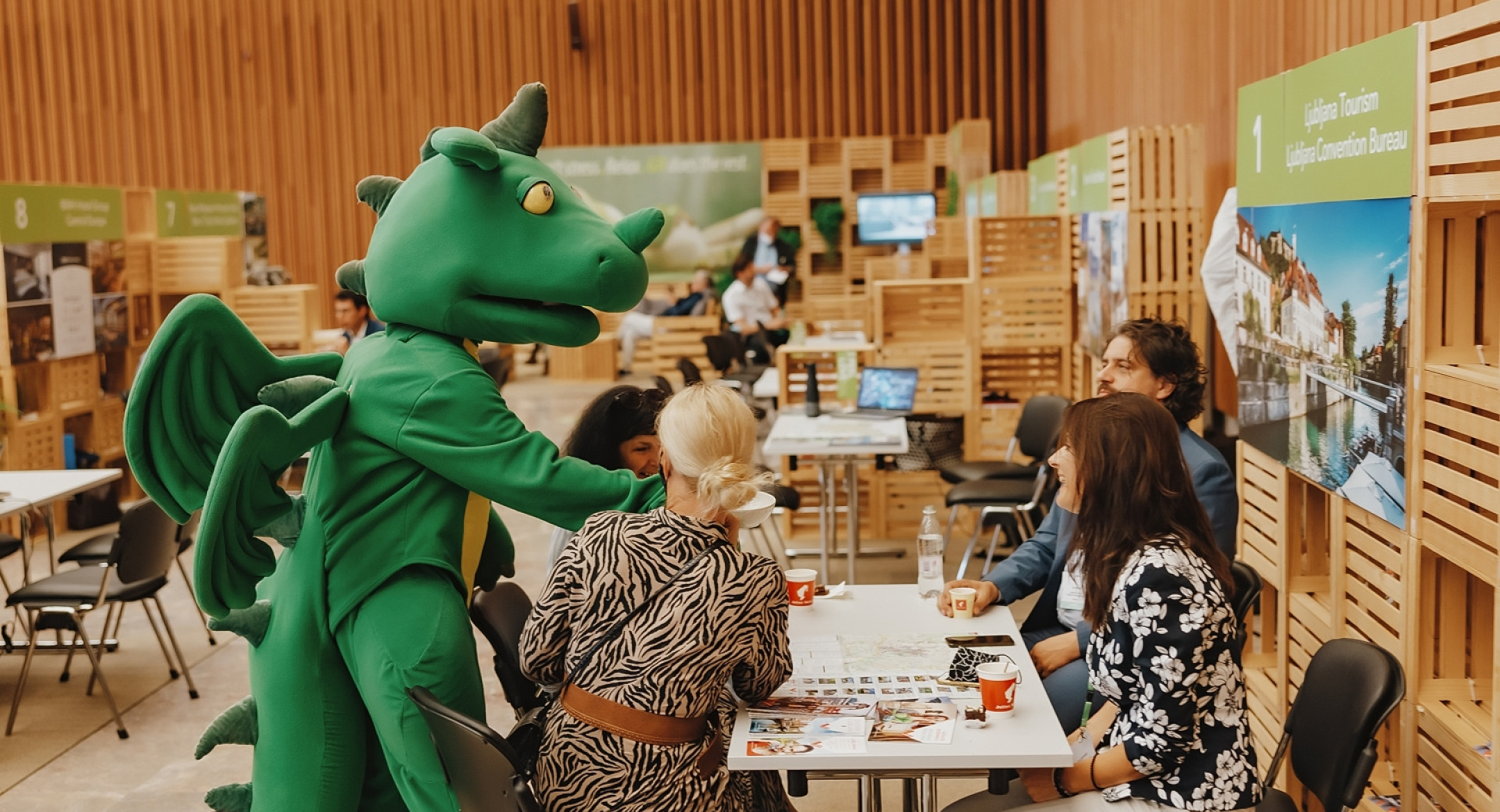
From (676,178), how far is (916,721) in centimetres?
1380

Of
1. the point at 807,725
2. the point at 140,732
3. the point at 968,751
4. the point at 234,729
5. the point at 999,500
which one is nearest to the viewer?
the point at 968,751

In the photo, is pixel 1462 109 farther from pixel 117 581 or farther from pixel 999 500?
pixel 117 581

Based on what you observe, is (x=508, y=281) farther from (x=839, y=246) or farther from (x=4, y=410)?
(x=839, y=246)

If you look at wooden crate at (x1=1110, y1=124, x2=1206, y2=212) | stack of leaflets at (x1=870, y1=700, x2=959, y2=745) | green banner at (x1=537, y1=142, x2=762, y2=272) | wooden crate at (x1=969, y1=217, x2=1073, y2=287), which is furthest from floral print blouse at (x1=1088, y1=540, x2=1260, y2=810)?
green banner at (x1=537, y1=142, x2=762, y2=272)

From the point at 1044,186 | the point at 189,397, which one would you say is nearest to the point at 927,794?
the point at 189,397

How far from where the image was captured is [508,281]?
2.70 m

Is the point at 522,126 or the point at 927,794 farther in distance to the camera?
the point at 522,126

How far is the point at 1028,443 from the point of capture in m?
6.47

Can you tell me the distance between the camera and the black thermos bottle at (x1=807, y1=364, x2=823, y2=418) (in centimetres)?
660

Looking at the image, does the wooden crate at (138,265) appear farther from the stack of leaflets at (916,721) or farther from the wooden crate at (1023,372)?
the stack of leaflets at (916,721)

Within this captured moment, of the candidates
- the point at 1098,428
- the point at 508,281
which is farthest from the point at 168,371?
the point at 1098,428

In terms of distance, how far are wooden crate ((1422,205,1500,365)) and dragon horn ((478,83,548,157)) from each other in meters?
1.79

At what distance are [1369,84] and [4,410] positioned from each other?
6.79m

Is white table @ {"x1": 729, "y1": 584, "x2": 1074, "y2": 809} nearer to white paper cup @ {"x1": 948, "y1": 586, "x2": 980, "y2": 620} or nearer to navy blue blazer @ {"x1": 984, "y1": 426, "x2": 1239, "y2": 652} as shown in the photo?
white paper cup @ {"x1": 948, "y1": 586, "x2": 980, "y2": 620}
